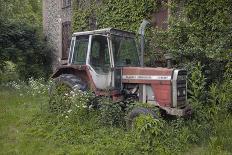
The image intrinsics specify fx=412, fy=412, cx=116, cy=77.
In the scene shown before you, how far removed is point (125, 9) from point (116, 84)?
6670 mm

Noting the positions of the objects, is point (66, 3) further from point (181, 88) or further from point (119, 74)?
point (181, 88)

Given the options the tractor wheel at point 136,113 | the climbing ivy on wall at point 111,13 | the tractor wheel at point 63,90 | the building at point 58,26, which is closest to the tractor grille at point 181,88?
the tractor wheel at point 136,113

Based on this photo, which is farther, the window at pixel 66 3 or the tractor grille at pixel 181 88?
the window at pixel 66 3

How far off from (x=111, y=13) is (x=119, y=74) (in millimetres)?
7222

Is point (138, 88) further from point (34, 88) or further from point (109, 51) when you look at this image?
point (34, 88)

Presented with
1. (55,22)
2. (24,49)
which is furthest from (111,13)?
(55,22)

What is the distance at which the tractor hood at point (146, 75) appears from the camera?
906cm

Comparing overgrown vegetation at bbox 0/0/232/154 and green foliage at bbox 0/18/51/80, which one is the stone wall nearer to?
green foliage at bbox 0/18/51/80

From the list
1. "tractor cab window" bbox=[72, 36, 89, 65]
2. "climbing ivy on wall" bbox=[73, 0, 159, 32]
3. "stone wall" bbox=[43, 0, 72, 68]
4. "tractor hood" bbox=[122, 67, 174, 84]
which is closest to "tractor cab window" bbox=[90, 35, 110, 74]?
"tractor cab window" bbox=[72, 36, 89, 65]

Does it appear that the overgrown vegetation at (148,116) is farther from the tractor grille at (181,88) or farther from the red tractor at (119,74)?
the red tractor at (119,74)

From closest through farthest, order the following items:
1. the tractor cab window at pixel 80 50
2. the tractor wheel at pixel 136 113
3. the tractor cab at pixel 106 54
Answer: the tractor wheel at pixel 136 113
the tractor cab at pixel 106 54
the tractor cab window at pixel 80 50

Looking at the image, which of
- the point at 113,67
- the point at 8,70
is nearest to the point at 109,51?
the point at 113,67

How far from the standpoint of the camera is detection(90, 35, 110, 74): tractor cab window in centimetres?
1001

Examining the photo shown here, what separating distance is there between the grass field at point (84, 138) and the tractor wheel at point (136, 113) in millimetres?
210
